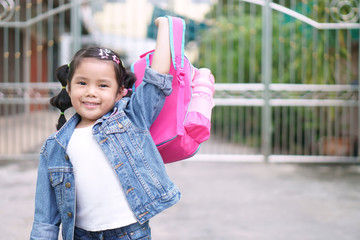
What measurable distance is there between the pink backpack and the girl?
34 millimetres

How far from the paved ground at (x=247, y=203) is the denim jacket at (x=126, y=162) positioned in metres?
1.78

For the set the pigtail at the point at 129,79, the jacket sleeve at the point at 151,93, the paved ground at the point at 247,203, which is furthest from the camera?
the paved ground at the point at 247,203

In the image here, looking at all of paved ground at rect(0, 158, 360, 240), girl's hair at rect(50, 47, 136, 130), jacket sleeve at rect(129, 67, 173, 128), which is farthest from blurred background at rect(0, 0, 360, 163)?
jacket sleeve at rect(129, 67, 173, 128)

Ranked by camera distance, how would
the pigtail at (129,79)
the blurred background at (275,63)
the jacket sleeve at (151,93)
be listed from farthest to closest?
the blurred background at (275,63), the pigtail at (129,79), the jacket sleeve at (151,93)

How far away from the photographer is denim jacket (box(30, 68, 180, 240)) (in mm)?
1552

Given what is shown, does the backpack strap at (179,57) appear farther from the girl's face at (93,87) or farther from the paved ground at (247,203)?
the paved ground at (247,203)

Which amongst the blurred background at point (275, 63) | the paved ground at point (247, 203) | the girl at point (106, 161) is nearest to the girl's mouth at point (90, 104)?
the girl at point (106, 161)

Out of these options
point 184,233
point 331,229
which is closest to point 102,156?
point 184,233

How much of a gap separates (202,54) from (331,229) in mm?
5866

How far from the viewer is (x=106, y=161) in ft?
5.16

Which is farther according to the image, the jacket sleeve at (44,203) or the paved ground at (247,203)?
the paved ground at (247,203)

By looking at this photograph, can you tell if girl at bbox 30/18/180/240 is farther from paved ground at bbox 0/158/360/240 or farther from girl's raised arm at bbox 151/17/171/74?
paved ground at bbox 0/158/360/240

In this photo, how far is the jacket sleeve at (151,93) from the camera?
60.4 inches

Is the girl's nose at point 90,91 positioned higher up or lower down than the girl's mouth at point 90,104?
higher up
